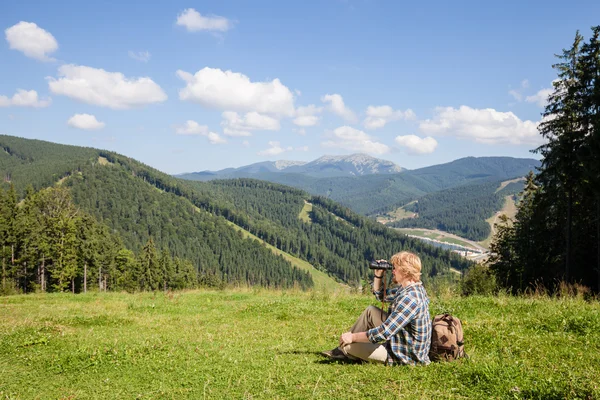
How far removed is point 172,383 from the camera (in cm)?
605

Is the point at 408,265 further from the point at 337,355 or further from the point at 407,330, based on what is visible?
the point at 337,355

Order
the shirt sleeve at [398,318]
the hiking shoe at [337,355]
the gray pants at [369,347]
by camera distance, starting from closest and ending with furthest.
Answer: the shirt sleeve at [398,318] < the gray pants at [369,347] < the hiking shoe at [337,355]

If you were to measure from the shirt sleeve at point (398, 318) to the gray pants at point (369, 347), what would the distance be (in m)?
0.50

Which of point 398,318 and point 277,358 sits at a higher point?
point 398,318

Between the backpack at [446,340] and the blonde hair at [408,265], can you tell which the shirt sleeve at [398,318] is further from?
the backpack at [446,340]

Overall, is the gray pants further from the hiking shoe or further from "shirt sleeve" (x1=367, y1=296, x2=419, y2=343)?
"shirt sleeve" (x1=367, y1=296, x2=419, y2=343)

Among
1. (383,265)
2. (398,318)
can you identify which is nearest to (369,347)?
(398,318)

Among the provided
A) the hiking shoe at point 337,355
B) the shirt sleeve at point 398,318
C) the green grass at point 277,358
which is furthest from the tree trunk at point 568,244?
the shirt sleeve at point 398,318

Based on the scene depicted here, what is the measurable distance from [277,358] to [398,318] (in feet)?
8.58

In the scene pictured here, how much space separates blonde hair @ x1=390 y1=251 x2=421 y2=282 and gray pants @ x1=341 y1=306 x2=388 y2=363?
86 centimetres

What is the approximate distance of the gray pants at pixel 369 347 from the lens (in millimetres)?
6301

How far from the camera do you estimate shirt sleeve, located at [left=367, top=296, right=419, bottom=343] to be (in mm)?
5891

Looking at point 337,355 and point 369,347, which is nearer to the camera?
point 369,347

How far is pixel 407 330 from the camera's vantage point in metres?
6.13
